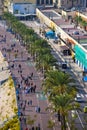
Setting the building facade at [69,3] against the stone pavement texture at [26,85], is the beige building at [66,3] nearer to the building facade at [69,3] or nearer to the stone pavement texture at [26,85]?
the building facade at [69,3]

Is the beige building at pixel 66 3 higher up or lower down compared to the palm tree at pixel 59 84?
lower down

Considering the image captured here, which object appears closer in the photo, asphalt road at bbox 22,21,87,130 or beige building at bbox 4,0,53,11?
asphalt road at bbox 22,21,87,130

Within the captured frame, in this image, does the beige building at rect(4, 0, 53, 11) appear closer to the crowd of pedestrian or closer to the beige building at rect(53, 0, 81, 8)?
the beige building at rect(53, 0, 81, 8)

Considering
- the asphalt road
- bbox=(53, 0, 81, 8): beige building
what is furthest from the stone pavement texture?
bbox=(53, 0, 81, 8): beige building

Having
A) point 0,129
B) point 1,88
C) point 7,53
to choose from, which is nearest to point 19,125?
point 0,129

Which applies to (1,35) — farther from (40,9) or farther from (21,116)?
(21,116)

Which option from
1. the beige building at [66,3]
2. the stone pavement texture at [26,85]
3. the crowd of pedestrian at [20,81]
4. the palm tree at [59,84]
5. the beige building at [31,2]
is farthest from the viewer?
the beige building at [66,3]

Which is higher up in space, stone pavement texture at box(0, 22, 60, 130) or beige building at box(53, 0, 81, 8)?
stone pavement texture at box(0, 22, 60, 130)

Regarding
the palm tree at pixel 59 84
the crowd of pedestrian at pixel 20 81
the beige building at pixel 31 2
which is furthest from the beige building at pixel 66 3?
the palm tree at pixel 59 84

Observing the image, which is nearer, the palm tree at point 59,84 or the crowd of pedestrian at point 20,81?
the palm tree at point 59,84
